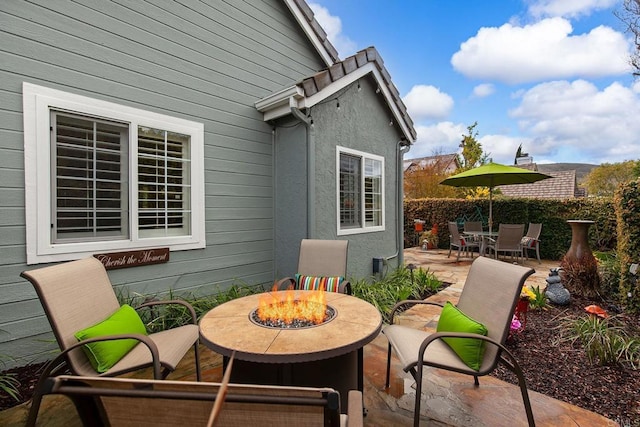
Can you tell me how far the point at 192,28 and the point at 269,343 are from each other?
14.1 feet

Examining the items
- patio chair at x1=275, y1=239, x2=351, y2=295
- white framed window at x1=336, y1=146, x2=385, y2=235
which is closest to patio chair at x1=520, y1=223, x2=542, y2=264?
white framed window at x1=336, y1=146, x2=385, y2=235

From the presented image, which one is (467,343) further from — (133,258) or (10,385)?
(10,385)

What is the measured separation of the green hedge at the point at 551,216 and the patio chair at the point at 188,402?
10.5 m

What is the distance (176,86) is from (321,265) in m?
2.99

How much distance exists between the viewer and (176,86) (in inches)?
159

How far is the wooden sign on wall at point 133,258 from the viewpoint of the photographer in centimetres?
340

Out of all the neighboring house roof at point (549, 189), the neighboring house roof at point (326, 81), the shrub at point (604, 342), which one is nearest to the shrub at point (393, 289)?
the shrub at point (604, 342)

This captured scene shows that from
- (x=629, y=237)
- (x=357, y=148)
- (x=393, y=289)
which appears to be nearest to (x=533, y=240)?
(x=629, y=237)

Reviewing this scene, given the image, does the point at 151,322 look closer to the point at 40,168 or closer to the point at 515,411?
the point at 40,168

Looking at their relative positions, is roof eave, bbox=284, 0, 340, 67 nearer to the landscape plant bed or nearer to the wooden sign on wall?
the wooden sign on wall

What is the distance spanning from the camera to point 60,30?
3164 mm

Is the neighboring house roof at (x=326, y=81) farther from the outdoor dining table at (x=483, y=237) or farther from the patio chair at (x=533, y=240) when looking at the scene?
the patio chair at (x=533, y=240)

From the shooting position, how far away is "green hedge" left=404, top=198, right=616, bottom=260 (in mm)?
8367

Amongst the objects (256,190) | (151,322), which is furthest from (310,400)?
(256,190)
